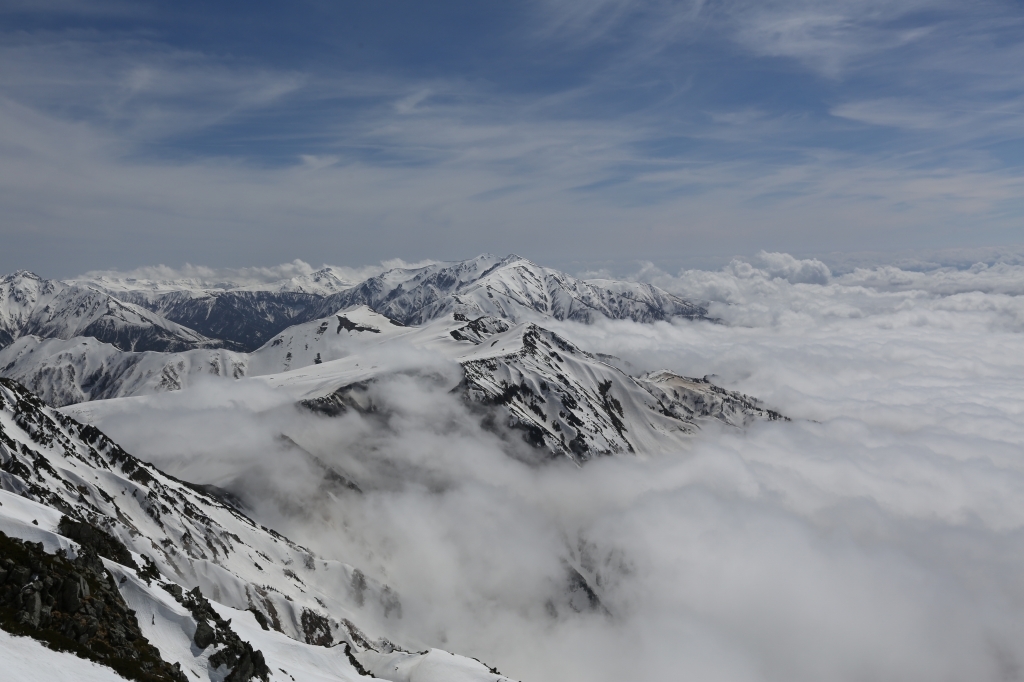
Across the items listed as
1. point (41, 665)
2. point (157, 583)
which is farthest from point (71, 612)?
point (157, 583)

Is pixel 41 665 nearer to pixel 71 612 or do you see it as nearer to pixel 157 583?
pixel 71 612

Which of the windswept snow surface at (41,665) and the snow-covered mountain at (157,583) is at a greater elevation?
the windswept snow surface at (41,665)

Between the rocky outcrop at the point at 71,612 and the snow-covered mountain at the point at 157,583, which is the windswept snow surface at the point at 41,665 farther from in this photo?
the rocky outcrop at the point at 71,612

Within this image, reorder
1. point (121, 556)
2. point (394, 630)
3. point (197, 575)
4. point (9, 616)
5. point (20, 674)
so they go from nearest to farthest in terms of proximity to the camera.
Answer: point (20, 674) → point (9, 616) → point (121, 556) → point (197, 575) → point (394, 630)

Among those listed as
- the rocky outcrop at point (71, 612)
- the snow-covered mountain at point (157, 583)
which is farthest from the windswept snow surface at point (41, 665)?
the rocky outcrop at point (71, 612)

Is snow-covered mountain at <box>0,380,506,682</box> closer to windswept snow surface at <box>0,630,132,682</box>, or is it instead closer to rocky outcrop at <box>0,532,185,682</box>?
rocky outcrop at <box>0,532,185,682</box>

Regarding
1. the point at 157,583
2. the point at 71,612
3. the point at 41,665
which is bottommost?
the point at 157,583

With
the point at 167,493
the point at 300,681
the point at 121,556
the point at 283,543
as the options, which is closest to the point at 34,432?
the point at 167,493

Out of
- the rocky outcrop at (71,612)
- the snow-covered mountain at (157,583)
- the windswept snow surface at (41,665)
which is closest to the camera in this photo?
the windswept snow surface at (41,665)

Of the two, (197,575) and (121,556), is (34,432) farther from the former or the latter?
(121,556)
